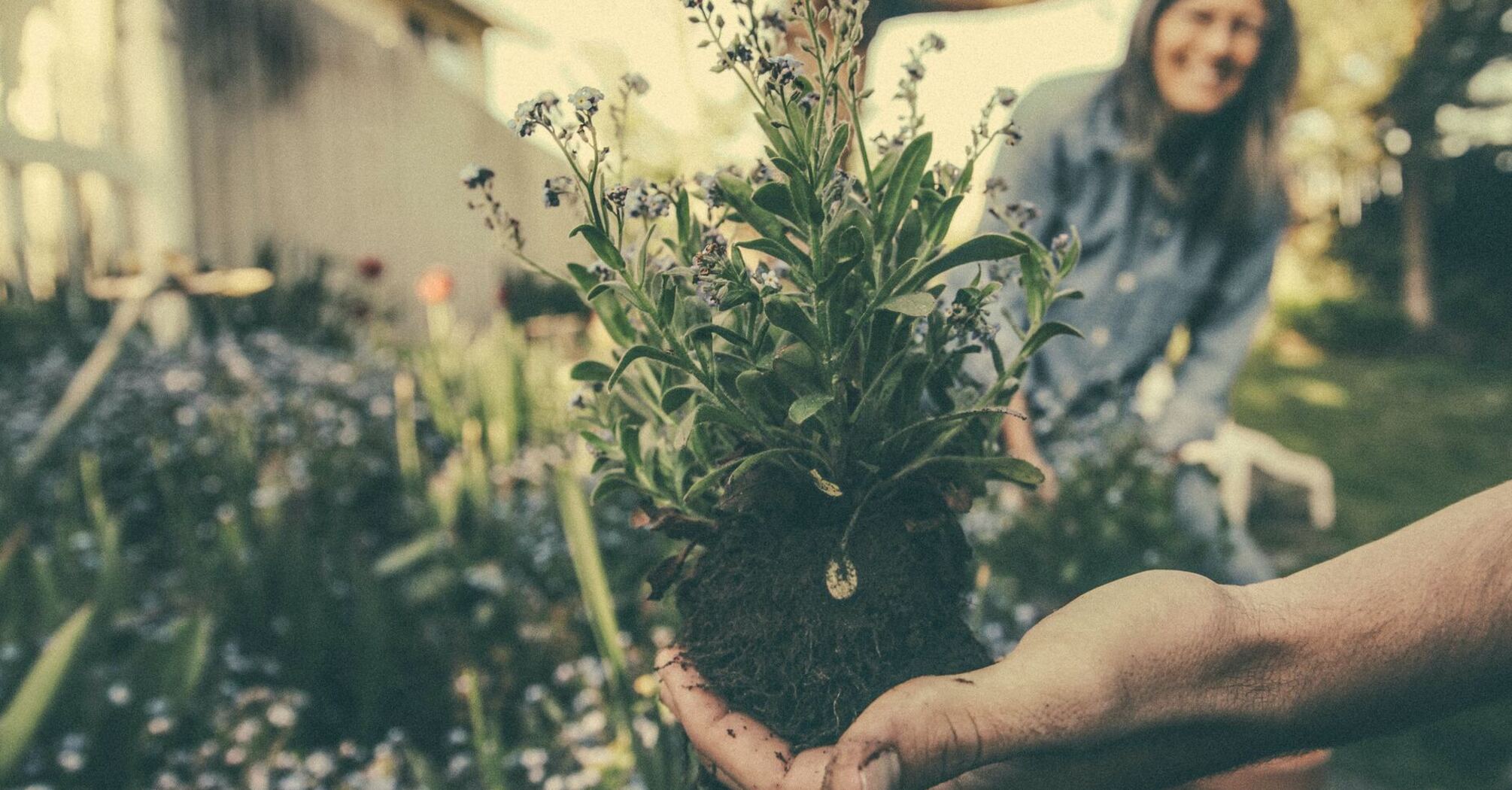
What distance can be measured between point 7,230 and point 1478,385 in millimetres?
10630

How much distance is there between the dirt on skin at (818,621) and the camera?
0.83 meters

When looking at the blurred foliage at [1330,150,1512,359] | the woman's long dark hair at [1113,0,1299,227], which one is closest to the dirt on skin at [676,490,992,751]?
the woman's long dark hair at [1113,0,1299,227]

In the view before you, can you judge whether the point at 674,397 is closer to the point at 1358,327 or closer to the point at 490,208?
the point at 490,208

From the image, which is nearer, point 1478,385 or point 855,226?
point 855,226

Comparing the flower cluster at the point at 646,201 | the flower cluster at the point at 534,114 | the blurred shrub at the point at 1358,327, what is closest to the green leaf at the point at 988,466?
the flower cluster at the point at 646,201

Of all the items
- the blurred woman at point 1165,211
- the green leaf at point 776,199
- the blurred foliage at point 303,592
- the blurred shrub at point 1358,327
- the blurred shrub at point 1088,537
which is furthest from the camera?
the blurred shrub at point 1358,327

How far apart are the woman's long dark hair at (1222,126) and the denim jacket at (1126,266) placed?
0.04 m

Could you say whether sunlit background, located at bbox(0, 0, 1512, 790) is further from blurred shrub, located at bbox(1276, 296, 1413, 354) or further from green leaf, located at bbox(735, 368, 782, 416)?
blurred shrub, located at bbox(1276, 296, 1413, 354)

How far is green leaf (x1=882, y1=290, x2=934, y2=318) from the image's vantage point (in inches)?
28.4

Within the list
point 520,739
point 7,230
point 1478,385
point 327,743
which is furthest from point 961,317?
point 1478,385

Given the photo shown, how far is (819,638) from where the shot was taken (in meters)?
0.83

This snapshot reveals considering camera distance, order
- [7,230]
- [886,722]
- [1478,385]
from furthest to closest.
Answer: [1478,385], [7,230], [886,722]

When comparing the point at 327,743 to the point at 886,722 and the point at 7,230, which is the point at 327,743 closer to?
the point at 886,722

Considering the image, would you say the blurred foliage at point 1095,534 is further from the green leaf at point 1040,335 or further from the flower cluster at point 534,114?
the flower cluster at point 534,114
